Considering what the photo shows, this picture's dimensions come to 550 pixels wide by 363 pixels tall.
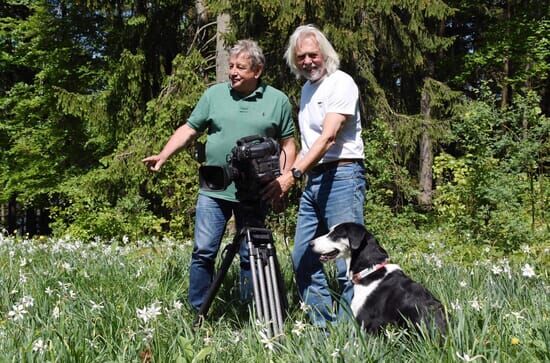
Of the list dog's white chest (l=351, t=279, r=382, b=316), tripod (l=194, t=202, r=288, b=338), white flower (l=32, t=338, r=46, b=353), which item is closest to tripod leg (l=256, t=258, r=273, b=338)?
tripod (l=194, t=202, r=288, b=338)

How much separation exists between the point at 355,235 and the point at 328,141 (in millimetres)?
579

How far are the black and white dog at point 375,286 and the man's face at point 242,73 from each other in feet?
3.53

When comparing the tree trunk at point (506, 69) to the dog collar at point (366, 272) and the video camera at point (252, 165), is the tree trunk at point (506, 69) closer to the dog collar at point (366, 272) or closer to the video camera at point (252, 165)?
the dog collar at point (366, 272)

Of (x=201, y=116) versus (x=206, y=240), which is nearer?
(x=206, y=240)

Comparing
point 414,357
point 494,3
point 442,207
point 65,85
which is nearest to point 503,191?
point 442,207

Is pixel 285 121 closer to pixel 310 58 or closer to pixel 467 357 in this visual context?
pixel 310 58

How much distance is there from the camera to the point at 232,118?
3533 mm

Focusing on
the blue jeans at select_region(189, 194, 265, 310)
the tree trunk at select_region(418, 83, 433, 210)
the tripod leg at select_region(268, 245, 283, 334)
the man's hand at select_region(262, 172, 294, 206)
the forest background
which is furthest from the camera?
the tree trunk at select_region(418, 83, 433, 210)

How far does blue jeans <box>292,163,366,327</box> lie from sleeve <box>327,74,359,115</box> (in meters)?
0.37

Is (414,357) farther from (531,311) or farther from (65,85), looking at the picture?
(65,85)

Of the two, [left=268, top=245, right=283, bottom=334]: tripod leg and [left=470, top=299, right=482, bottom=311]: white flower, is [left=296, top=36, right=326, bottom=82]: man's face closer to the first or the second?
[left=268, top=245, right=283, bottom=334]: tripod leg

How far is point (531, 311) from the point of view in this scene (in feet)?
9.52

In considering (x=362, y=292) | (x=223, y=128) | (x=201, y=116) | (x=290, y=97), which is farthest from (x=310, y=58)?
(x=290, y=97)

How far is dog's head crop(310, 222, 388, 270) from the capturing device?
10.5ft
